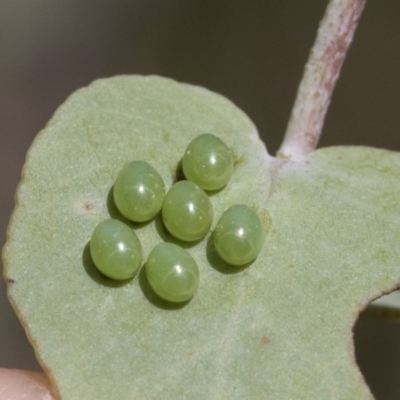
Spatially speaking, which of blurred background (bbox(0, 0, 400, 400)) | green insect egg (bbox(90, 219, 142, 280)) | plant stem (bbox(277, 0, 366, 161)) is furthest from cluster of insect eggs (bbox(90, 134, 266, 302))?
blurred background (bbox(0, 0, 400, 400))

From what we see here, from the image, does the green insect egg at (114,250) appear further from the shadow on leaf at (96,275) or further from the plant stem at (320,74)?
the plant stem at (320,74)

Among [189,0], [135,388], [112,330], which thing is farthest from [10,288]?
[189,0]

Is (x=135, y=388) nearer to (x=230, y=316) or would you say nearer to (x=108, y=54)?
(x=230, y=316)

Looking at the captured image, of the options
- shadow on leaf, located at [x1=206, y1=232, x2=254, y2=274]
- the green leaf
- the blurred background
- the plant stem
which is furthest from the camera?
the blurred background

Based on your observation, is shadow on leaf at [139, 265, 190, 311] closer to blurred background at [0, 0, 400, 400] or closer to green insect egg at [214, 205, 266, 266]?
green insect egg at [214, 205, 266, 266]

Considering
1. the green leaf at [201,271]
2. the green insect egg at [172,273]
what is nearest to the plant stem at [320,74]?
the green leaf at [201,271]
